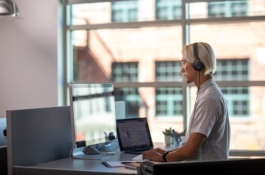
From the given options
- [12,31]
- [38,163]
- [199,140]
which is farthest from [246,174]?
[12,31]

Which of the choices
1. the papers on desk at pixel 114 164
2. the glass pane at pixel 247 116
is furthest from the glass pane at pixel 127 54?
the papers on desk at pixel 114 164

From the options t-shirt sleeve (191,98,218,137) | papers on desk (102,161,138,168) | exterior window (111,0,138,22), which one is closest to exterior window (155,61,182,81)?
exterior window (111,0,138,22)

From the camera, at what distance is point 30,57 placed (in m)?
5.87

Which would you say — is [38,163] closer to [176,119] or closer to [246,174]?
[246,174]

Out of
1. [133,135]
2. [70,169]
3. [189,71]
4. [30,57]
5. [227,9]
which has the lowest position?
[70,169]

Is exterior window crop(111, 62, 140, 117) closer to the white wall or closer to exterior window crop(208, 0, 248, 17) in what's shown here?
the white wall

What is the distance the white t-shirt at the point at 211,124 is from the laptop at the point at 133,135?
0.90m

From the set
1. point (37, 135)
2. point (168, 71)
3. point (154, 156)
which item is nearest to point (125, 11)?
point (168, 71)

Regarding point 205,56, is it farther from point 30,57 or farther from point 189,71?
point 30,57

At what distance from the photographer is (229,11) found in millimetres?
5379

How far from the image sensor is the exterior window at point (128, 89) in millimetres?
5742

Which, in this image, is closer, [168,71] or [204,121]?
[204,121]

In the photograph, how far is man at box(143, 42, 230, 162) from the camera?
94.7 inches

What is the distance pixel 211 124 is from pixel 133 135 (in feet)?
3.47
